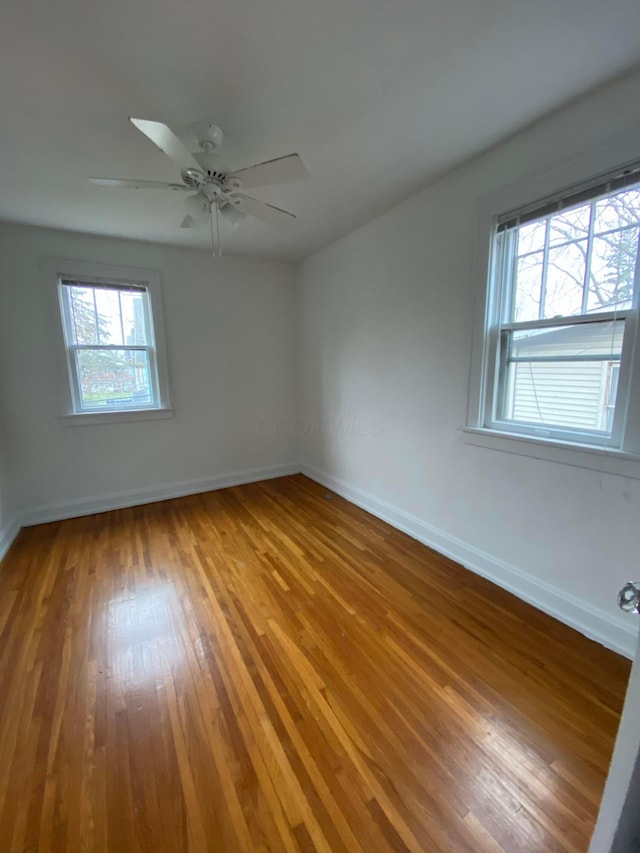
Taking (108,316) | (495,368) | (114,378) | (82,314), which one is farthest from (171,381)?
(495,368)

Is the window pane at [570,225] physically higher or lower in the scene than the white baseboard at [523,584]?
higher

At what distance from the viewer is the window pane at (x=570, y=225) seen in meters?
1.69

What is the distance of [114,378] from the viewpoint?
3371 millimetres

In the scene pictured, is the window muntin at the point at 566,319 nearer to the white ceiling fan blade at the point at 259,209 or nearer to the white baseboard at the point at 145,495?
the white ceiling fan blade at the point at 259,209

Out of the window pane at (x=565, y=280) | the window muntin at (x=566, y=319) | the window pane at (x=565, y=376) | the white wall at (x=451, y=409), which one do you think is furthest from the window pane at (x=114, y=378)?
the window pane at (x=565, y=280)

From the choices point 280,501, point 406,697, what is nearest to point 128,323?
point 280,501

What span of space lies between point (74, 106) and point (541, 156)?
2.24m

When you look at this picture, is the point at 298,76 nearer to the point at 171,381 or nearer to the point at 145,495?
the point at 171,381

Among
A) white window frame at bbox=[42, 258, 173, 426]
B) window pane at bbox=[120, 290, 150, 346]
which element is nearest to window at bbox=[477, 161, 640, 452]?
white window frame at bbox=[42, 258, 173, 426]

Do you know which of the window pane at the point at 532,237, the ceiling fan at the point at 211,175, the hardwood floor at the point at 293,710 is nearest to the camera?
the hardwood floor at the point at 293,710

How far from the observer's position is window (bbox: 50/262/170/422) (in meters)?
3.12

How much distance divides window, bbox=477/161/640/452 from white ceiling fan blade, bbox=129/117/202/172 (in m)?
1.66

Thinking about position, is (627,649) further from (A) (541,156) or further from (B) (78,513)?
(B) (78,513)

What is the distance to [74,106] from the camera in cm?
157
